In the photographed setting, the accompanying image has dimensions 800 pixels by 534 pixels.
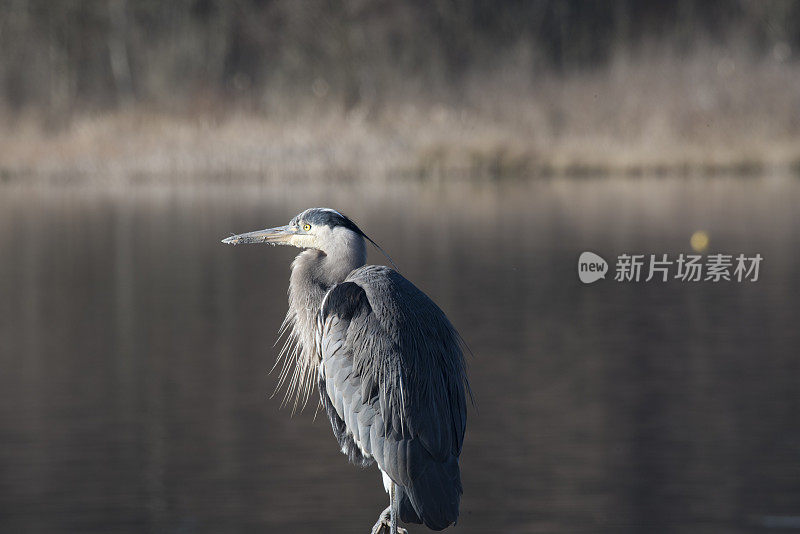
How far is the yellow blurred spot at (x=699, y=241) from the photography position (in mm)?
12672

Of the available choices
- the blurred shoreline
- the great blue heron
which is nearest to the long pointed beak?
the great blue heron

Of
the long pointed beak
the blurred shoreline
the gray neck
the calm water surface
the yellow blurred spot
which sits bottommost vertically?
the calm water surface

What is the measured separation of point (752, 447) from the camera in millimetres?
5605

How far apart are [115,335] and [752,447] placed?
473 cm

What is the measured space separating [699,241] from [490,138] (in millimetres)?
7304

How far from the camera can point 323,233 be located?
16.2 ft

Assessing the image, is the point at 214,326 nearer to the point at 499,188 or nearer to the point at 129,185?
the point at 499,188

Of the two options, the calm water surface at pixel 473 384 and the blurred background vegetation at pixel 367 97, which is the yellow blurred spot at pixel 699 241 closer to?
the calm water surface at pixel 473 384

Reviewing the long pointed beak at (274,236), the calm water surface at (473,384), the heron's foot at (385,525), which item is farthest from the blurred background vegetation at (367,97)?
the heron's foot at (385,525)

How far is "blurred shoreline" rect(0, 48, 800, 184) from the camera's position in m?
19.3

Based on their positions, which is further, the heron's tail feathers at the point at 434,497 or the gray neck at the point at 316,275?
the gray neck at the point at 316,275

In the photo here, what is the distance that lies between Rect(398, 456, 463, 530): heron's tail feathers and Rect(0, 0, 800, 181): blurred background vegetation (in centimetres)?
1490

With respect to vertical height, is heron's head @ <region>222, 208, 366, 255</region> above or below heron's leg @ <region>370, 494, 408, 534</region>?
above

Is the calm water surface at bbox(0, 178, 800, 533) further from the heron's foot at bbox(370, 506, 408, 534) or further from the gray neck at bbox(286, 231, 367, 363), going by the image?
the gray neck at bbox(286, 231, 367, 363)
